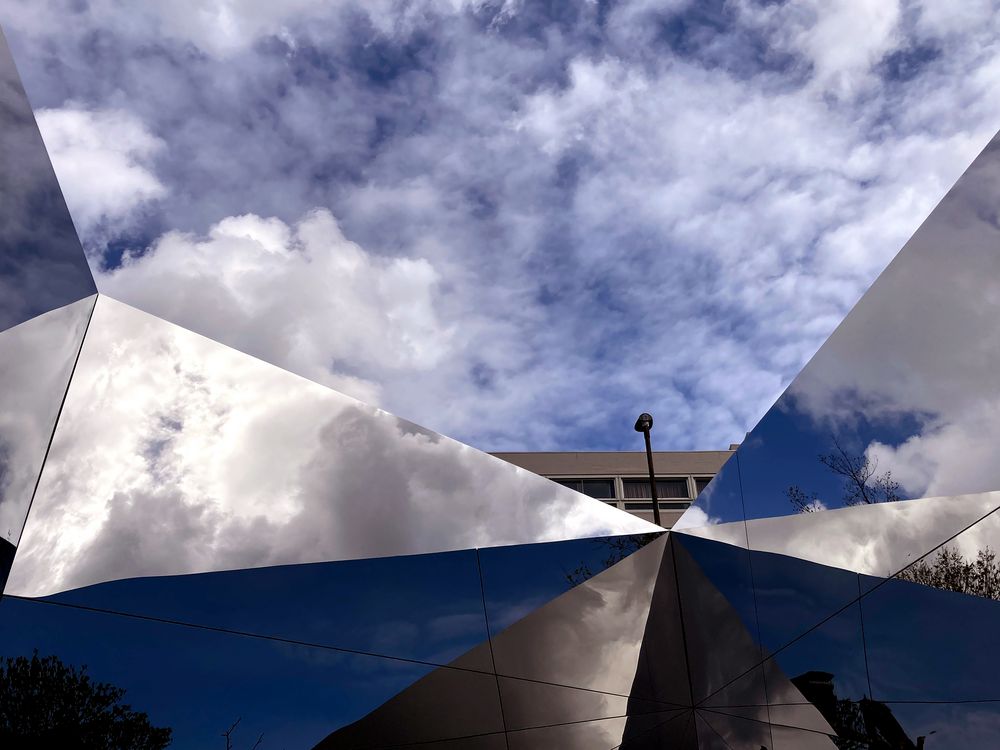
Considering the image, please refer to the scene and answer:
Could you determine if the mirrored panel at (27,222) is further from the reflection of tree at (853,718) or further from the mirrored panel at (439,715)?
the reflection of tree at (853,718)

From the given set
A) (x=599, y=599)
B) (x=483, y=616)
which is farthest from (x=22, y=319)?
(x=599, y=599)

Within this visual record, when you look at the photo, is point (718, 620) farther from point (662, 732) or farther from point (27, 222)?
point (27, 222)

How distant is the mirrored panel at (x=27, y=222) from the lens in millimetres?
9430

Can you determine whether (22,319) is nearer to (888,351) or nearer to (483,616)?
(483,616)

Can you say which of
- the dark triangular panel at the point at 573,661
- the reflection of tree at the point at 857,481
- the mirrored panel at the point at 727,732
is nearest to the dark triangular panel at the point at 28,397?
the dark triangular panel at the point at 573,661

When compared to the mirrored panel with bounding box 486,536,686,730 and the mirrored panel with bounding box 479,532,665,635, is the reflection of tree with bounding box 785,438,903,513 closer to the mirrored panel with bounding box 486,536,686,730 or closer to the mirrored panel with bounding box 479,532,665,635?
the mirrored panel with bounding box 479,532,665,635

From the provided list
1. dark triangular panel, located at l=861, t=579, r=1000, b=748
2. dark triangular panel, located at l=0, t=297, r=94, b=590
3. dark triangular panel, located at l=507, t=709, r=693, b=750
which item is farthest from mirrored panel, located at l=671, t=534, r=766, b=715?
dark triangular panel, located at l=0, t=297, r=94, b=590

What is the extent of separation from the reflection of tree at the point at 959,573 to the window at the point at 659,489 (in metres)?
64.6

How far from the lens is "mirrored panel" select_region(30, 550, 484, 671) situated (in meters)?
11.2

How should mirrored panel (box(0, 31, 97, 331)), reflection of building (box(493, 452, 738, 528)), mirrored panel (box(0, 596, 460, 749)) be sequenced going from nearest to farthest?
mirrored panel (box(0, 31, 97, 331)) < mirrored panel (box(0, 596, 460, 749)) < reflection of building (box(493, 452, 738, 528))

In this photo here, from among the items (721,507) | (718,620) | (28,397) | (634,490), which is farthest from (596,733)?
(634,490)

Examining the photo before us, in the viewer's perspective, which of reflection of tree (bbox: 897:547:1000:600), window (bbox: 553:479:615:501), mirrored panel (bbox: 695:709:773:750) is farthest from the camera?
window (bbox: 553:479:615:501)

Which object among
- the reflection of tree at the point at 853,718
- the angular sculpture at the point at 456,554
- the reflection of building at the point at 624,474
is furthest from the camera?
the reflection of building at the point at 624,474

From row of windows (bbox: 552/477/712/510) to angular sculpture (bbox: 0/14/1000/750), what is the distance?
186ft
